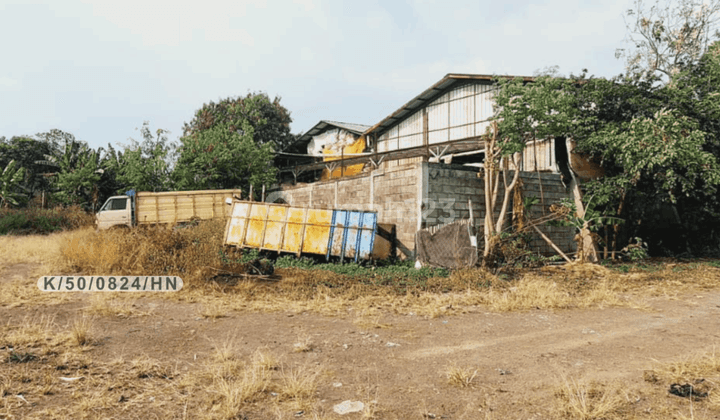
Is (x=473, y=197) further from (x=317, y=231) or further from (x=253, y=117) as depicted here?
(x=253, y=117)

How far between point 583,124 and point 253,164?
53.4ft

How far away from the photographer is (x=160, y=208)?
16.9 meters

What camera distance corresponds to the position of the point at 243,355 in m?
4.47

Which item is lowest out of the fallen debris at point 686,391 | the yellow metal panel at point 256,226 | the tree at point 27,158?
the fallen debris at point 686,391

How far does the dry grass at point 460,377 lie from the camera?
3747mm

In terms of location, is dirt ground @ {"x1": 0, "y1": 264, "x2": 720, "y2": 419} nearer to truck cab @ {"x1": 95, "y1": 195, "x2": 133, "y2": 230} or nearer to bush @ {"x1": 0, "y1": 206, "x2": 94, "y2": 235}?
truck cab @ {"x1": 95, "y1": 195, "x2": 133, "y2": 230}

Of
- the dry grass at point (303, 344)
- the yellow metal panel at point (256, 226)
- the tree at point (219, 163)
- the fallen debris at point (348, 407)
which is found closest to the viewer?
the fallen debris at point (348, 407)

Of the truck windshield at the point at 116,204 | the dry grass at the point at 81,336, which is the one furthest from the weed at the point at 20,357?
the truck windshield at the point at 116,204

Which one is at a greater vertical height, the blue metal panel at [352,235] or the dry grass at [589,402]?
the blue metal panel at [352,235]

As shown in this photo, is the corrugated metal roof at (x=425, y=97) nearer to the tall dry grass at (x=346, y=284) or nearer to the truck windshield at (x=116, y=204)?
the tall dry grass at (x=346, y=284)

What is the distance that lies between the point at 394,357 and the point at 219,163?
1929 centimetres

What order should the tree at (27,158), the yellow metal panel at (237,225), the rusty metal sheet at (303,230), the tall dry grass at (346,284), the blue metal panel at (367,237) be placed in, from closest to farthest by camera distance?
the tall dry grass at (346,284) → the blue metal panel at (367,237) → the rusty metal sheet at (303,230) → the yellow metal panel at (237,225) → the tree at (27,158)

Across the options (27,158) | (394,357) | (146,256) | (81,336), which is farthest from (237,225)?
(27,158)

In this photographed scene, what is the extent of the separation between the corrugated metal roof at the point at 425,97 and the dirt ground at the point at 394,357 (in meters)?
14.6
